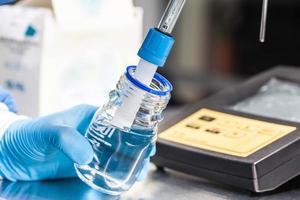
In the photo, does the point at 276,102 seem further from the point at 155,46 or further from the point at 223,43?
the point at 223,43

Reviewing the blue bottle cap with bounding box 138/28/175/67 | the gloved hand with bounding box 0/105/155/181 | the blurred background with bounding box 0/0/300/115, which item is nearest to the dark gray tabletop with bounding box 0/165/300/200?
the gloved hand with bounding box 0/105/155/181

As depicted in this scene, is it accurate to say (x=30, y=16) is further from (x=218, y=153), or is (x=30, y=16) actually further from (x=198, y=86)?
(x=198, y=86)

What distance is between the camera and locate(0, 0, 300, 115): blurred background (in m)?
2.06

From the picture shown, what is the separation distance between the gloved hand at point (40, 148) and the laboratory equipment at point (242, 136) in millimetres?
48

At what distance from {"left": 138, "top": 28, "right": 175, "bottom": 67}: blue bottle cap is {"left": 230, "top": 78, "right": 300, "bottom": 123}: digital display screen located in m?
0.17

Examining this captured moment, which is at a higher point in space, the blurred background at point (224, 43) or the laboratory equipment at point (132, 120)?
the laboratory equipment at point (132, 120)

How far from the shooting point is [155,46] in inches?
19.7

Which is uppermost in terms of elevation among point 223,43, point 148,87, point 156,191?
point 148,87

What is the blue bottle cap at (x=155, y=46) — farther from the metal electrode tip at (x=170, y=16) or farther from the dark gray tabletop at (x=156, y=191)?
the dark gray tabletop at (x=156, y=191)

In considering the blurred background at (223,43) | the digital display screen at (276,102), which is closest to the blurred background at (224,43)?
the blurred background at (223,43)

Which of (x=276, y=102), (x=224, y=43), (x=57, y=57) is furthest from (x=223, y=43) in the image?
(x=276, y=102)

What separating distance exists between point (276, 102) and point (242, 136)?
3.3 inches

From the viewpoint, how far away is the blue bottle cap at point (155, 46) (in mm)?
500

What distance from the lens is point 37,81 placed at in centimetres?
79
